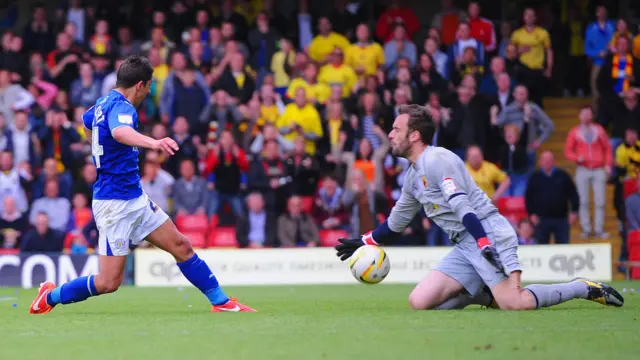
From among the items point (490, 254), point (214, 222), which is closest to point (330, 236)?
point (214, 222)

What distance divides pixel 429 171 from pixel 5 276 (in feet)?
30.4

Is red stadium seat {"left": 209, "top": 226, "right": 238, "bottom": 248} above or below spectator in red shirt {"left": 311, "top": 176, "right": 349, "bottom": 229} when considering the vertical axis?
below

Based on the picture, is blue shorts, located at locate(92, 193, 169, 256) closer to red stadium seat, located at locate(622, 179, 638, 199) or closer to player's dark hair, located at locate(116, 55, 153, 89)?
player's dark hair, located at locate(116, 55, 153, 89)

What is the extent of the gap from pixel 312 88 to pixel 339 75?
0.51m

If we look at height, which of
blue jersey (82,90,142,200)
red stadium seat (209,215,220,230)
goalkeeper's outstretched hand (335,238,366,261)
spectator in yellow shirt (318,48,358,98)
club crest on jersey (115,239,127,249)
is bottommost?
red stadium seat (209,215,220,230)

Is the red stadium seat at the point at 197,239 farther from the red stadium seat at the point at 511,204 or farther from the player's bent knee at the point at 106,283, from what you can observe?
the player's bent knee at the point at 106,283

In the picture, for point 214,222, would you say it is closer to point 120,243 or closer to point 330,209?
point 330,209

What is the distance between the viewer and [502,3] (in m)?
23.4

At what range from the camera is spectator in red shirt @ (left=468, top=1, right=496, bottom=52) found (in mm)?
20734

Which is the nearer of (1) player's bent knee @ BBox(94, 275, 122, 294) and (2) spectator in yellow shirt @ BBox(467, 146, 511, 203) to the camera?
(1) player's bent knee @ BBox(94, 275, 122, 294)

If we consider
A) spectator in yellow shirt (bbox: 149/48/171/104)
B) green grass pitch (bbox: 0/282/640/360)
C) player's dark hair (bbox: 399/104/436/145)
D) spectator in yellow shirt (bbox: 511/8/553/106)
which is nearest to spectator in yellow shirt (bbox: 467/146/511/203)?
spectator in yellow shirt (bbox: 511/8/553/106)

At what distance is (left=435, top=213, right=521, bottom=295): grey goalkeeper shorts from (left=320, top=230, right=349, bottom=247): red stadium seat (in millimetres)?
8638

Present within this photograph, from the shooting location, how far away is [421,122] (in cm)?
980

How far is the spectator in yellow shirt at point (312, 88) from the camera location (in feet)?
64.5
